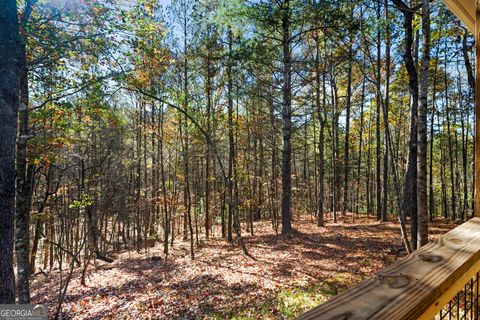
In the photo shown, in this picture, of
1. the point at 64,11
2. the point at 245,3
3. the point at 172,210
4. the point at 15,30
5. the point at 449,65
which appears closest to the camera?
the point at 15,30

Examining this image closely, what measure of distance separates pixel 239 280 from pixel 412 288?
21.0ft

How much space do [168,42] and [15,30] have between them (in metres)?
8.39

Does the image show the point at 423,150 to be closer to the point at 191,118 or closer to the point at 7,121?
the point at 191,118

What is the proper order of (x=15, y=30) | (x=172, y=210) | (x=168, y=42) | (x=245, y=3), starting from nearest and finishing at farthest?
1. (x=15, y=30)
2. (x=245, y=3)
3. (x=168, y=42)
4. (x=172, y=210)

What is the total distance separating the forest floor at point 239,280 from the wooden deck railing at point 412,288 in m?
4.44

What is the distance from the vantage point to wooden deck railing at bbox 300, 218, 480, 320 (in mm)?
559

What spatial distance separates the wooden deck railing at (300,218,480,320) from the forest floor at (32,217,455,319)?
444cm

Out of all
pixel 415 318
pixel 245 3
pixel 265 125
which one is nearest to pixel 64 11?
pixel 245 3

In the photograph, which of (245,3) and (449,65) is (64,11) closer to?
(245,3)

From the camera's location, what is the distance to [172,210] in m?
12.4


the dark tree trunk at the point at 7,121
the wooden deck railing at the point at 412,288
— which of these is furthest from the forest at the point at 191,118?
the wooden deck railing at the point at 412,288

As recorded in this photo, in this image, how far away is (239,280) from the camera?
6312 millimetres

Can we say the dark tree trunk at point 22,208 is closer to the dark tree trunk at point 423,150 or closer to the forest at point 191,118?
the forest at point 191,118

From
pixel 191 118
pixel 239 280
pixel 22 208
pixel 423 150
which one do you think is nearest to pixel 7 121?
pixel 22 208
